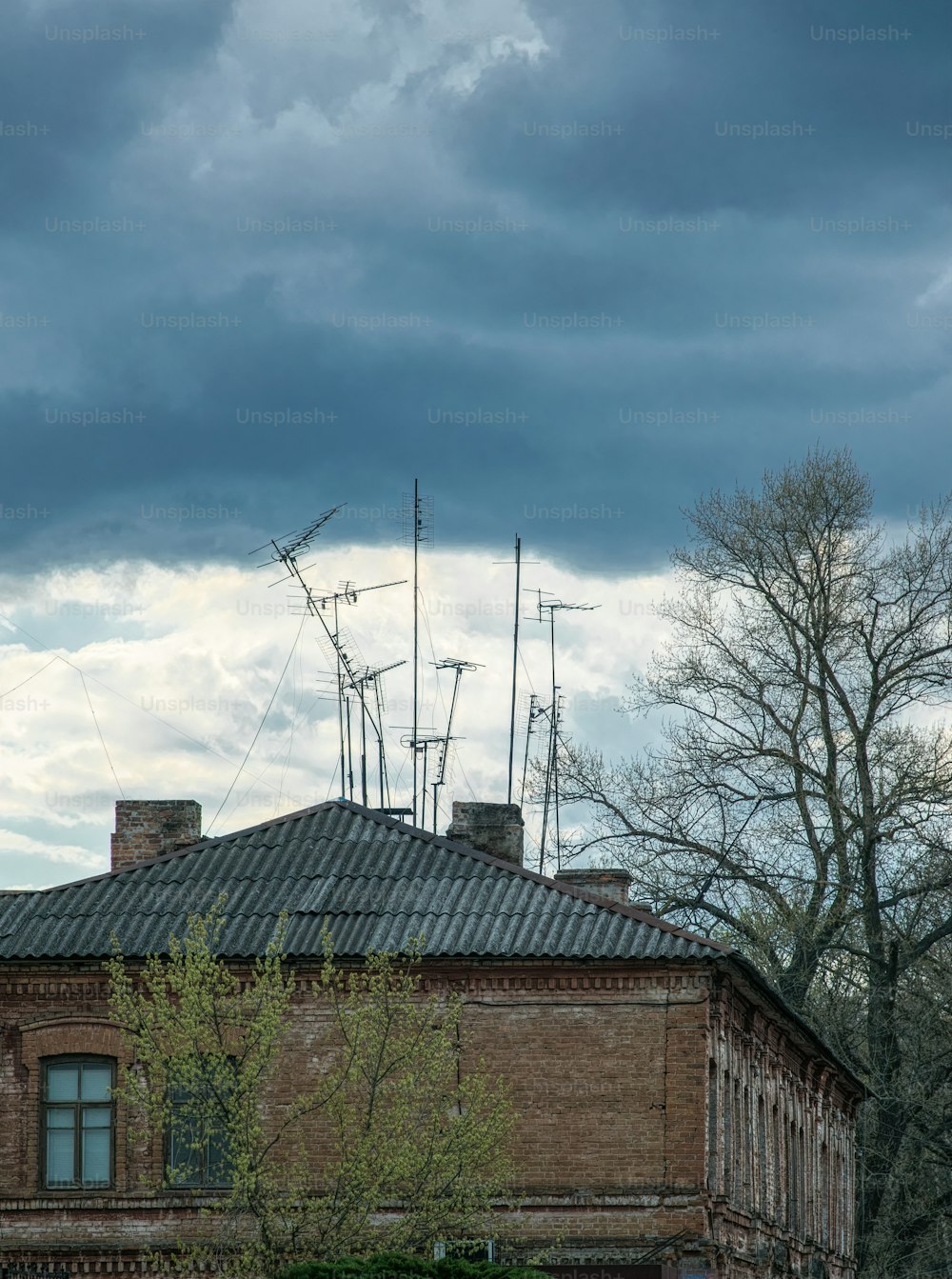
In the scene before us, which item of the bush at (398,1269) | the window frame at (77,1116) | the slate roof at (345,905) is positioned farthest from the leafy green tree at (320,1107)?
the bush at (398,1269)

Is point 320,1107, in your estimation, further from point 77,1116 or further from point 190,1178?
point 77,1116

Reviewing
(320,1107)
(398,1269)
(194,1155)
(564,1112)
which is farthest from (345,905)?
(398,1269)

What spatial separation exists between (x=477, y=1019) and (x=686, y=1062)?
97.0 inches

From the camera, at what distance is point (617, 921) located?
21.6 metres

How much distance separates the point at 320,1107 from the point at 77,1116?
12.4 ft

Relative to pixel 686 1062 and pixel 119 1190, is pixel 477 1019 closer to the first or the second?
pixel 686 1062

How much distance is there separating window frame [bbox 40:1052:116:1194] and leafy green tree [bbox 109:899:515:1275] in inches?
17.2

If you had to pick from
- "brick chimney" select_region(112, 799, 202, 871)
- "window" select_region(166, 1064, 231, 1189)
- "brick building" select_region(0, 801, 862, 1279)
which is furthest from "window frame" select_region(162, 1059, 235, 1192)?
"brick chimney" select_region(112, 799, 202, 871)

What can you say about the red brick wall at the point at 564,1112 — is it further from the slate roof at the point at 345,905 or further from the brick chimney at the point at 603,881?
the brick chimney at the point at 603,881

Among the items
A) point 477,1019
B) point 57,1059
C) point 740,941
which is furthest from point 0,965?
point 740,941

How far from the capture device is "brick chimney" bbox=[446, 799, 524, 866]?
985 inches

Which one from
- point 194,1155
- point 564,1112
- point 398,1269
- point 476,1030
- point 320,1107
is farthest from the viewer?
point 194,1155

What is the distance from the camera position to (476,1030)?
70.0 feet

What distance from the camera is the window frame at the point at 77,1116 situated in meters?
21.5
